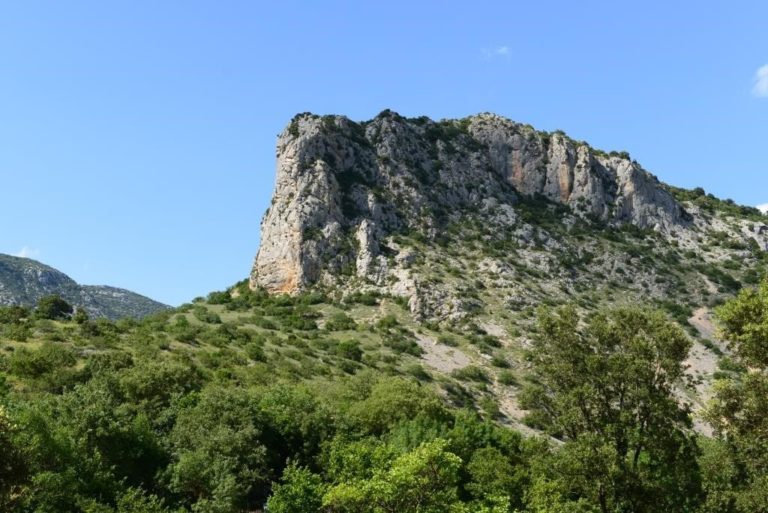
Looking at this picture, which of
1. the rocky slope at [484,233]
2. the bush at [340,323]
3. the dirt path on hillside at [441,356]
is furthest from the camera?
the rocky slope at [484,233]

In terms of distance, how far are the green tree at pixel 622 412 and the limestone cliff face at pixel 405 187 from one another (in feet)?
196

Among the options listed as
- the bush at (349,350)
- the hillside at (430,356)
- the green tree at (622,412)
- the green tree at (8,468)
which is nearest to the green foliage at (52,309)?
the hillside at (430,356)

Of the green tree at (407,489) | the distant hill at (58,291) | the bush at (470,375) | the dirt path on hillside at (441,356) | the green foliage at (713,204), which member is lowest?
the green tree at (407,489)

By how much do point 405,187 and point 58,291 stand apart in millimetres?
101064

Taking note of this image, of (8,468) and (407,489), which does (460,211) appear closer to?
(407,489)

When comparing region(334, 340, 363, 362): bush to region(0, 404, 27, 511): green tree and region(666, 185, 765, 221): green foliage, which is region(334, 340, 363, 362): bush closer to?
region(0, 404, 27, 511): green tree

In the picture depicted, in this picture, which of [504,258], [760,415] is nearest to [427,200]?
[504,258]

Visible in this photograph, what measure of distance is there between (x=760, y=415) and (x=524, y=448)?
85.1ft

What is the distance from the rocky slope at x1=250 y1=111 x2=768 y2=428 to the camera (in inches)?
3607

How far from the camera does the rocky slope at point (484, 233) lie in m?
91.6

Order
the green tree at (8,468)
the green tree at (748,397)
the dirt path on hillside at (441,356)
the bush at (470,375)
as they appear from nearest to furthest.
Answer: the green tree at (8,468), the green tree at (748,397), the bush at (470,375), the dirt path on hillside at (441,356)

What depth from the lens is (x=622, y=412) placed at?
105ft

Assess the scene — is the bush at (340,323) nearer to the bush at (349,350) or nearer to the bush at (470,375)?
the bush at (349,350)

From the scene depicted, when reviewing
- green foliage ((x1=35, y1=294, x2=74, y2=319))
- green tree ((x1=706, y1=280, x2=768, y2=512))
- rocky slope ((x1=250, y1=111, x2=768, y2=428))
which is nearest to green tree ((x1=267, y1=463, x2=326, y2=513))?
green tree ((x1=706, y1=280, x2=768, y2=512))
